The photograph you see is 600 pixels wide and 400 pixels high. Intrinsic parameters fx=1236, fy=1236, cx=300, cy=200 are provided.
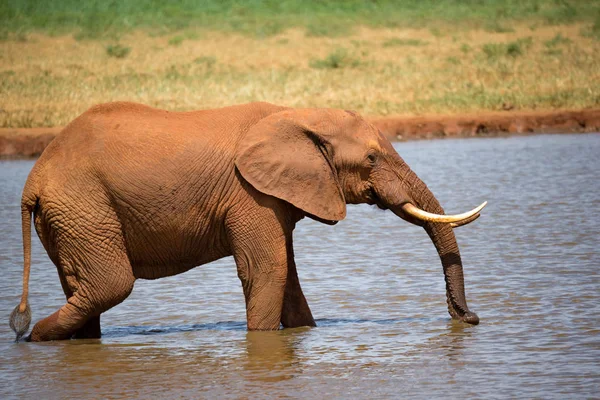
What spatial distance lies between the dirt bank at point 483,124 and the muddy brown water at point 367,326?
18.5 feet

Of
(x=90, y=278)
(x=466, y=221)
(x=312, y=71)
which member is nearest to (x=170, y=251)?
(x=90, y=278)

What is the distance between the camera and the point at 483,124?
64.4 feet

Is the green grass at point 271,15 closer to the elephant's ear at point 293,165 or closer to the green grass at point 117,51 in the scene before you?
the green grass at point 117,51

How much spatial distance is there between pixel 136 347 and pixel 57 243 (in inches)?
34.1

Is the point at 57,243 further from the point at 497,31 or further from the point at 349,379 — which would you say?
the point at 497,31

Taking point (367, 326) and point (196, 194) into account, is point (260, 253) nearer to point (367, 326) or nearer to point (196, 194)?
point (196, 194)

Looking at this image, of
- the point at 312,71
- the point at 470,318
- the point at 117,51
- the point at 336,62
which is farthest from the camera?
the point at 117,51

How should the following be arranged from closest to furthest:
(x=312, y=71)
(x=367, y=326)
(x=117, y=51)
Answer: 1. (x=367, y=326)
2. (x=312, y=71)
3. (x=117, y=51)

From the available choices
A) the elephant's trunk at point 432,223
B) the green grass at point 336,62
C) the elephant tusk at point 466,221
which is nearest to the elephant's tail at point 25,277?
the elephant's trunk at point 432,223

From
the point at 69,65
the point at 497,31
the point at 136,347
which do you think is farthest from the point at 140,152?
the point at 497,31

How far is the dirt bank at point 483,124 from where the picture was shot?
1936cm

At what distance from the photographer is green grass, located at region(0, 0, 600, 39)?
34.9m

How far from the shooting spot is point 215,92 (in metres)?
22.8

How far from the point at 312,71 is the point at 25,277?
1889 cm
